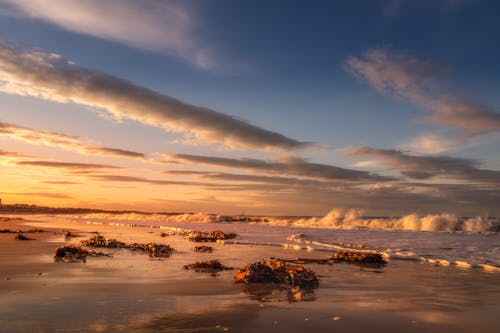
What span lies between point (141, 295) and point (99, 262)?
229 inches

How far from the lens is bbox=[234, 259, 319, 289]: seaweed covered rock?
1026 centimetres

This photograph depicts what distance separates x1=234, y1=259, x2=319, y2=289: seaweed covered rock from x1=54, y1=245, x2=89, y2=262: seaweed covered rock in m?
6.38

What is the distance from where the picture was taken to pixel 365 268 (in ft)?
45.9

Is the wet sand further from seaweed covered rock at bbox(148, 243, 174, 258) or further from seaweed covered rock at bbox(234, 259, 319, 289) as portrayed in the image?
seaweed covered rock at bbox(148, 243, 174, 258)

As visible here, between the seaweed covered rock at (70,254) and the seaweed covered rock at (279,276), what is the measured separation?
20.9 feet

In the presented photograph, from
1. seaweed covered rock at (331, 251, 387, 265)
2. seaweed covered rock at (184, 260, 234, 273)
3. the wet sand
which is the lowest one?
the wet sand

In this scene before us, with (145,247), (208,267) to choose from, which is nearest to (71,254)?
(145,247)

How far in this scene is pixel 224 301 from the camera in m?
8.31

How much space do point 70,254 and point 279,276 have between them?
8.47m

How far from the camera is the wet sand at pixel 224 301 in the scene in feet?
21.5

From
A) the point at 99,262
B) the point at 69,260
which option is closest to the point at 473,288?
the point at 99,262

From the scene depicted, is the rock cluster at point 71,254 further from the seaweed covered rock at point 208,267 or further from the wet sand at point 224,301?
the seaweed covered rock at point 208,267

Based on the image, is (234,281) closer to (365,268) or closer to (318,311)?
(318,311)

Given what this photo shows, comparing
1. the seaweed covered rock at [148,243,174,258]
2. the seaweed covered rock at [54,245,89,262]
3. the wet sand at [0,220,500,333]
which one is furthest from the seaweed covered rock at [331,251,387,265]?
the seaweed covered rock at [54,245,89,262]
